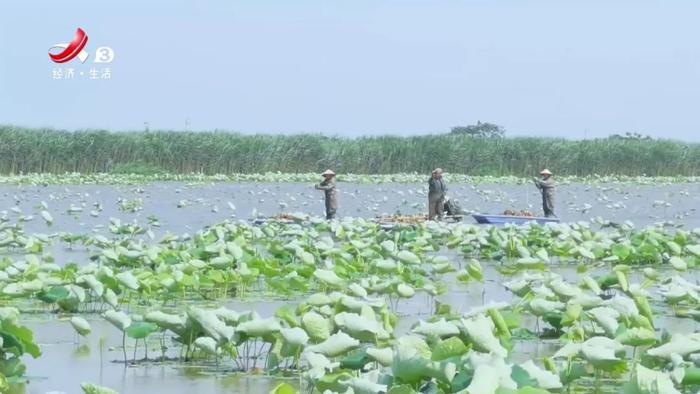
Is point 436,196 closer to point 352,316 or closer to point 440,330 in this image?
point 352,316

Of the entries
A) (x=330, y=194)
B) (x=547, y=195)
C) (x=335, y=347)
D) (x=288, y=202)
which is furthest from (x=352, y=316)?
(x=288, y=202)

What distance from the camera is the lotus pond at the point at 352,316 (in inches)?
205

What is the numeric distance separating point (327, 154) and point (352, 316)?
130 feet

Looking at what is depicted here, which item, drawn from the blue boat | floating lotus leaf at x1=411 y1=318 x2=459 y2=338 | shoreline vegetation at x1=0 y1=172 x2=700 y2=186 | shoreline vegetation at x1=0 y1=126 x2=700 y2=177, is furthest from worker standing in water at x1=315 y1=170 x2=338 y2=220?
shoreline vegetation at x1=0 y1=126 x2=700 y2=177

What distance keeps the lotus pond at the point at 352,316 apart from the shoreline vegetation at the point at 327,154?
26.6 meters

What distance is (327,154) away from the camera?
45531 millimetres

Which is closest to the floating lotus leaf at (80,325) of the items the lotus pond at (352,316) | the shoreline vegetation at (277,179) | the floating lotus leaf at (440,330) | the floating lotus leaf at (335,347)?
the lotus pond at (352,316)

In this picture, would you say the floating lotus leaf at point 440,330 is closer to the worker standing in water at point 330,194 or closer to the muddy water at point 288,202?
the worker standing in water at point 330,194

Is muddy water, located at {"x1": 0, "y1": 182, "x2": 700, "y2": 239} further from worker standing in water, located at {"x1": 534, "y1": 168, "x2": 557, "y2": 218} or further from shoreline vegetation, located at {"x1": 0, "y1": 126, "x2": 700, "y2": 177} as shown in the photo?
shoreline vegetation, located at {"x1": 0, "y1": 126, "x2": 700, "y2": 177}

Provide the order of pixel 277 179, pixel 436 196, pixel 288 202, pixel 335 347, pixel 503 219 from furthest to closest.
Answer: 1. pixel 277 179
2. pixel 288 202
3. pixel 503 219
4. pixel 436 196
5. pixel 335 347

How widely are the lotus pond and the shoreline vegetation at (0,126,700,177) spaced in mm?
26623

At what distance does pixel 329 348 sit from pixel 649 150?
4437 centimetres

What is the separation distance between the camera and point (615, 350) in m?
5.63

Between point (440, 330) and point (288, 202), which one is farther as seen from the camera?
point (288, 202)
